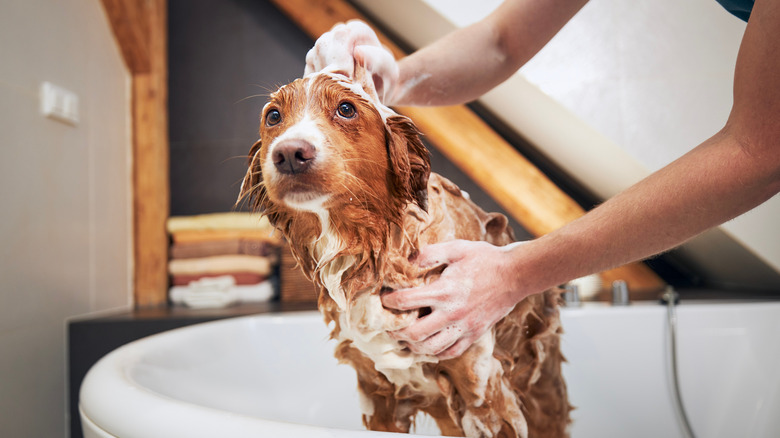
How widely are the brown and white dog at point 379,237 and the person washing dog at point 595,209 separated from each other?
3 centimetres

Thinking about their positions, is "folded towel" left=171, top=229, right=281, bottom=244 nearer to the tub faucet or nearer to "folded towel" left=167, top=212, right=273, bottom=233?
"folded towel" left=167, top=212, right=273, bottom=233

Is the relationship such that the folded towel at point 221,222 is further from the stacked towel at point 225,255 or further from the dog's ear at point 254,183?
the dog's ear at point 254,183

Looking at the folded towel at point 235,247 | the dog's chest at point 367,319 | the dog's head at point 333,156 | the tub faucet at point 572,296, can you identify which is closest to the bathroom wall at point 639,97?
the tub faucet at point 572,296

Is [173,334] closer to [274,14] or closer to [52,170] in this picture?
[52,170]

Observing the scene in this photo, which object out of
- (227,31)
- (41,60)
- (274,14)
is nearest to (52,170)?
(41,60)

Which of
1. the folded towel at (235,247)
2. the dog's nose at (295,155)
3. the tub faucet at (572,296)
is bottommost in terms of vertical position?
the tub faucet at (572,296)

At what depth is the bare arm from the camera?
0.46 m

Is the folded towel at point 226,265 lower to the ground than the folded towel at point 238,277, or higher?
higher

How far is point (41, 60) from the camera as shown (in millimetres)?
1414

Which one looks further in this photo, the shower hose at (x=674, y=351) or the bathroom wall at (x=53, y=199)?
the bathroom wall at (x=53, y=199)

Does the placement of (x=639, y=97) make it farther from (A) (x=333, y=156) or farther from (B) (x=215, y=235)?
(B) (x=215, y=235)

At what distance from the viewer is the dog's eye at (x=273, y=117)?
53cm

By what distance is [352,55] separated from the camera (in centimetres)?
64

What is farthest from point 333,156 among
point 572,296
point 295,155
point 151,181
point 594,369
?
point 151,181
